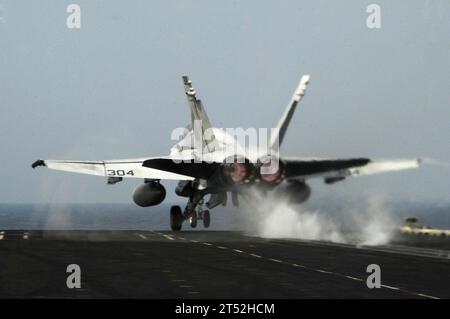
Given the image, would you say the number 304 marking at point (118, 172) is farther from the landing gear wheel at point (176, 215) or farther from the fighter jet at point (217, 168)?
the landing gear wheel at point (176, 215)

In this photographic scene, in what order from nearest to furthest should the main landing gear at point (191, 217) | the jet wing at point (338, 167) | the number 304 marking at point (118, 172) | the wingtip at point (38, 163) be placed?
the jet wing at point (338, 167), the wingtip at point (38, 163), the number 304 marking at point (118, 172), the main landing gear at point (191, 217)

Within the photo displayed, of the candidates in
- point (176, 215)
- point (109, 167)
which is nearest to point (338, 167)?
point (176, 215)

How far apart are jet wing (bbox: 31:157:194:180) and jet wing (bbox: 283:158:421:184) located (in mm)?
9373

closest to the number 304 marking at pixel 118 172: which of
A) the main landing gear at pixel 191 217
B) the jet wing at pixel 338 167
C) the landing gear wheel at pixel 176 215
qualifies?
the main landing gear at pixel 191 217

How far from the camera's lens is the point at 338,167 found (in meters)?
36.4

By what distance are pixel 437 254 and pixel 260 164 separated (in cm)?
793

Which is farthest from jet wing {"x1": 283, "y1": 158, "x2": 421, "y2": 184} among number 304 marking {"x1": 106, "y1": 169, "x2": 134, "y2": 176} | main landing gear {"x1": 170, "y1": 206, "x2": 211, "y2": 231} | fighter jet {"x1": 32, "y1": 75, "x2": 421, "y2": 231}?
number 304 marking {"x1": 106, "y1": 169, "x2": 134, "y2": 176}

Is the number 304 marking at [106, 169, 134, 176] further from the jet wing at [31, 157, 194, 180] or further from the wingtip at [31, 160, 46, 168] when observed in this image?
the wingtip at [31, 160, 46, 168]

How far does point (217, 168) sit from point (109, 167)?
8042 millimetres

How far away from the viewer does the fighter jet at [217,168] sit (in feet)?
119

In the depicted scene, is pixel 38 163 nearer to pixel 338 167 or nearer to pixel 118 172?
pixel 118 172

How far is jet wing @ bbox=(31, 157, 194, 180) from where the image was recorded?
43.7m
